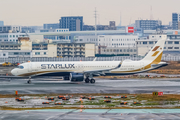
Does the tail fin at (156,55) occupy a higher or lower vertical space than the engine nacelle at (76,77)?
higher

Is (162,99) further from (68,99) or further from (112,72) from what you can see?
(112,72)

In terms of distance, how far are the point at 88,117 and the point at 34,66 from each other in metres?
39.6

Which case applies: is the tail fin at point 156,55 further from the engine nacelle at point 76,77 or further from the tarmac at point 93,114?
the tarmac at point 93,114

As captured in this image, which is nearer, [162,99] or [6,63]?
[162,99]

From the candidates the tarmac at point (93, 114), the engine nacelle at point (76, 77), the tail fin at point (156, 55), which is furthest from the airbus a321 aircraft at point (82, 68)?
the tarmac at point (93, 114)

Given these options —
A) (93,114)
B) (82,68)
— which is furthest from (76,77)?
(93,114)

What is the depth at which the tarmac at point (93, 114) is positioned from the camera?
35125 mm

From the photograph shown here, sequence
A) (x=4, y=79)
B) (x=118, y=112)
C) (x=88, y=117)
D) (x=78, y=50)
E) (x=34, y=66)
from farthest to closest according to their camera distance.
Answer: (x=78, y=50) < (x=4, y=79) < (x=34, y=66) < (x=118, y=112) < (x=88, y=117)

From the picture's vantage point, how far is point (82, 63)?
74.1 meters

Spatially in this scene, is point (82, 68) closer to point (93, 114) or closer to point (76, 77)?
point (76, 77)

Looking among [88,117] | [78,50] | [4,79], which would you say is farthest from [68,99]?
[78,50]

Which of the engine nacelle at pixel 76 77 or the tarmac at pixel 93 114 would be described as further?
the engine nacelle at pixel 76 77

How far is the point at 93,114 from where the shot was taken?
37188 mm

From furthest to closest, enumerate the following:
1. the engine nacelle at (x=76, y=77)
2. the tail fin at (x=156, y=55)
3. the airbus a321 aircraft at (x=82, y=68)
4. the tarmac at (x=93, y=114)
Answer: the tail fin at (x=156, y=55)
the airbus a321 aircraft at (x=82, y=68)
the engine nacelle at (x=76, y=77)
the tarmac at (x=93, y=114)
